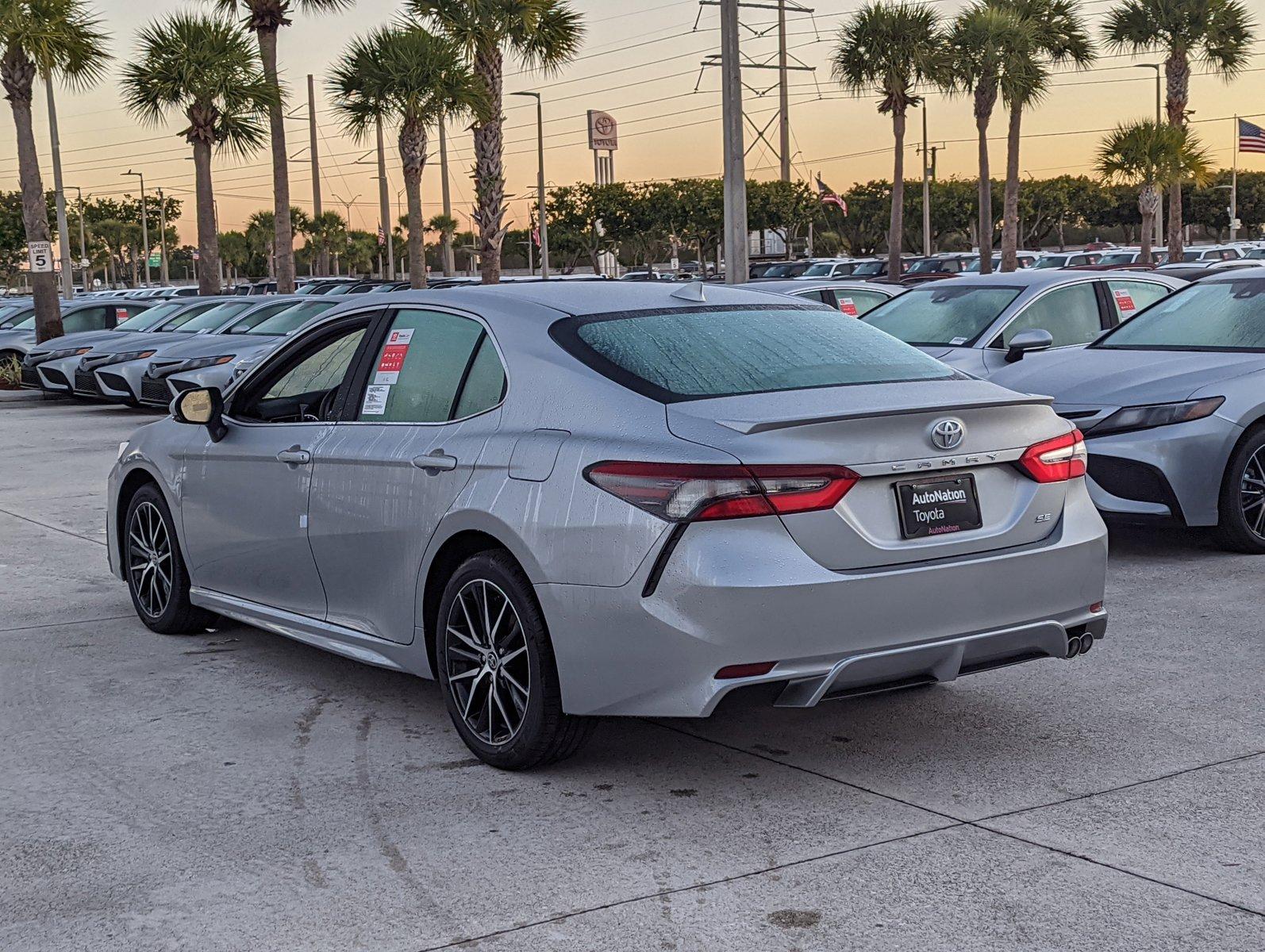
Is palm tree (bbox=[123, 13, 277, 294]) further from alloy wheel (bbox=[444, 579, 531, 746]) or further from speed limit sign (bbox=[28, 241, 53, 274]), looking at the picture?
alloy wheel (bbox=[444, 579, 531, 746])

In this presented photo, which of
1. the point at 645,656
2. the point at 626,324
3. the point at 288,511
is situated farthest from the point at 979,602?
the point at 288,511

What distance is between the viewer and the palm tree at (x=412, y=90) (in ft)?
110

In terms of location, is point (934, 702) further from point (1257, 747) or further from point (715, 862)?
point (715, 862)

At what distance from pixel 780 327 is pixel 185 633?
3.29 meters

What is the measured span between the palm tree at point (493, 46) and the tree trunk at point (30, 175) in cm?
918

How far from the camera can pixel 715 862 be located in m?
4.04

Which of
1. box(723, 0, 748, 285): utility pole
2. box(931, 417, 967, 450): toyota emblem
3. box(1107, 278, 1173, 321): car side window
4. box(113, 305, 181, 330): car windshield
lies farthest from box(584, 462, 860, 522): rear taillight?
box(113, 305, 181, 330): car windshield

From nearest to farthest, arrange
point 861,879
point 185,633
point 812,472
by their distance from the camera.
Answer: point 861,879 → point 812,472 → point 185,633

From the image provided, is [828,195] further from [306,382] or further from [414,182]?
[306,382]

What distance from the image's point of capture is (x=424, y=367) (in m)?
5.41

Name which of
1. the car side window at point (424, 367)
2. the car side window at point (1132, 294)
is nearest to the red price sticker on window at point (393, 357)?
the car side window at point (424, 367)

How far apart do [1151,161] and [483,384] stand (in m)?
36.8

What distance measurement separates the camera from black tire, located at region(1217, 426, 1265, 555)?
318 inches

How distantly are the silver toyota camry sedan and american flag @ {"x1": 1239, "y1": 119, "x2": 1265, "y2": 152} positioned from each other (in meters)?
46.9
